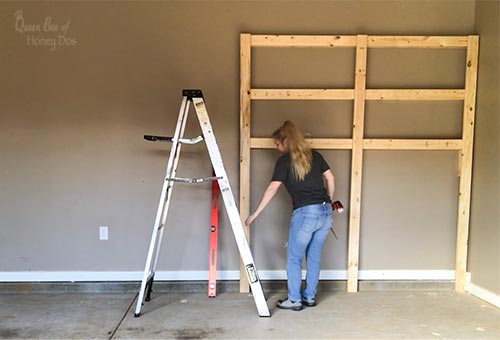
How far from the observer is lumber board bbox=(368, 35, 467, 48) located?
331 centimetres

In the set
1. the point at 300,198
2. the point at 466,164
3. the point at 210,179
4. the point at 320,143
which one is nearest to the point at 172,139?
the point at 210,179

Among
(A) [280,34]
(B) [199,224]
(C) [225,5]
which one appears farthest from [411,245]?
(C) [225,5]

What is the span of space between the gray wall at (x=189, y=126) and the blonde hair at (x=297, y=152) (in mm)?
458

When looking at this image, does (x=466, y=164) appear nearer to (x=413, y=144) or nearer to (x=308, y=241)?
(x=413, y=144)

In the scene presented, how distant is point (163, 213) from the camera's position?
123 inches

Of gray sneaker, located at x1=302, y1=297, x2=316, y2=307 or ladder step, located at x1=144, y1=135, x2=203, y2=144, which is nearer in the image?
ladder step, located at x1=144, y1=135, x2=203, y2=144

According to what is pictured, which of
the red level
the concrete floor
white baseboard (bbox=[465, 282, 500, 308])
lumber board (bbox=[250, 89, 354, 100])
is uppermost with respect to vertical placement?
lumber board (bbox=[250, 89, 354, 100])

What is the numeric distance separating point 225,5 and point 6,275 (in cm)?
301

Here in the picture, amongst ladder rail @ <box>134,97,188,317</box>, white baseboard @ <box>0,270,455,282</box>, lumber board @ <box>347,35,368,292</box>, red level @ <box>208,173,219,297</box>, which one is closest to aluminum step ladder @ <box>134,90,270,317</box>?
ladder rail @ <box>134,97,188,317</box>

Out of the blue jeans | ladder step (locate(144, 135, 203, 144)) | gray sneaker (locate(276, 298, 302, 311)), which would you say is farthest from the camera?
gray sneaker (locate(276, 298, 302, 311))

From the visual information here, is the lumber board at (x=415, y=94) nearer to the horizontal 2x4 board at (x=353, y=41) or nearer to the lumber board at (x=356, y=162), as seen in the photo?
the lumber board at (x=356, y=162)

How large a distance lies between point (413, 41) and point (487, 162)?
119cm

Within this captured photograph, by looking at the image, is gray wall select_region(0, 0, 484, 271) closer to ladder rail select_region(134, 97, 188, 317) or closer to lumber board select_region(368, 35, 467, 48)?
lumber board select_region(368, 35, 467, 48)

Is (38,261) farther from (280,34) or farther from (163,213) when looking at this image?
(280,34)
